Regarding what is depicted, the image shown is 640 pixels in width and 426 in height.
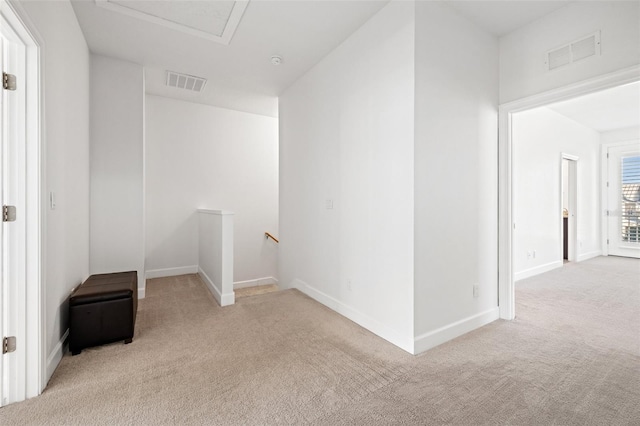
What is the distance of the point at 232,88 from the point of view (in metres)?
4.24

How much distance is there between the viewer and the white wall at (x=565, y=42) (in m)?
2.11

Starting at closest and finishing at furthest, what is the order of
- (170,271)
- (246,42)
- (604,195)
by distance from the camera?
(246,42), (170,271), (604,195)

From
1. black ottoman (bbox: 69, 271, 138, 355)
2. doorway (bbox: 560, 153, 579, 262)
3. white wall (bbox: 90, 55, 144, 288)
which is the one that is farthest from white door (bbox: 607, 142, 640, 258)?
white wall (bbox: 90, 55, 144, 288)

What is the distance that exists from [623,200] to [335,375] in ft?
26.5

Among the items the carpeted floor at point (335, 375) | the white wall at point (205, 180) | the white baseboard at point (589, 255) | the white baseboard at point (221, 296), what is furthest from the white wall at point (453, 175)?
the white baseboard at point (589, 255)

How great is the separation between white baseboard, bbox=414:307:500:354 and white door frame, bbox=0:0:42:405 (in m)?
2.46

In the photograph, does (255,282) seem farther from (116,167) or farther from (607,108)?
(607,108)

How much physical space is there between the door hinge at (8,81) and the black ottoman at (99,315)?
1.43m

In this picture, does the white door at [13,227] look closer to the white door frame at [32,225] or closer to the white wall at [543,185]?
the white door frame at [32,225]

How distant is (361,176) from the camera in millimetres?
2770

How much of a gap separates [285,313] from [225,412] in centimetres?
145

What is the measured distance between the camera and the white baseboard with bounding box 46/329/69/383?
6.23 feet

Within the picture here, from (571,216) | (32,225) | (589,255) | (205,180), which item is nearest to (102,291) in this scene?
(32,225)

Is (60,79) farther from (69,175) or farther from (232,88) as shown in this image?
(232,88)
